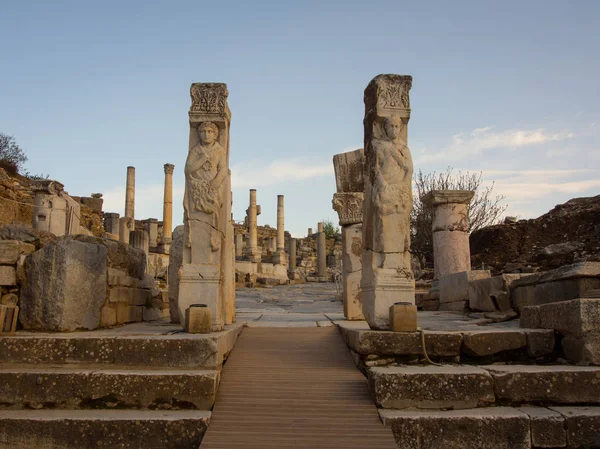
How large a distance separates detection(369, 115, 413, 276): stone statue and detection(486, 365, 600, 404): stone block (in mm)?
1812

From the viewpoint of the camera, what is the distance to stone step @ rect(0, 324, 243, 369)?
4.93 metres

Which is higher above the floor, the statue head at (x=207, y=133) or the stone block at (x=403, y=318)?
the statue head at (x=207, y=133)

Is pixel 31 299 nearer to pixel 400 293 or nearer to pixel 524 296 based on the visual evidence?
pixel 400 293

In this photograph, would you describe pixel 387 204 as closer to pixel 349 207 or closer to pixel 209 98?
pixel 209 98

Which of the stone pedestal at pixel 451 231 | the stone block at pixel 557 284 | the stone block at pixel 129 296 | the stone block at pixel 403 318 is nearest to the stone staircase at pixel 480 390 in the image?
the stone block at pixel 403 318

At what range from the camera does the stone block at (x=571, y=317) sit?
4.89m

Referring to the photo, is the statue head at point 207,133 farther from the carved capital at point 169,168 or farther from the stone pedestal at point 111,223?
the carved capital at point 169,168

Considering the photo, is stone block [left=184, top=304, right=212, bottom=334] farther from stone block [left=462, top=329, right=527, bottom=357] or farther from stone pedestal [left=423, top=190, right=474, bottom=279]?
stone pedestal [left=423, top=190, right=474, bottom=279]

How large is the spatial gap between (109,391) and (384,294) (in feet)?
10.1

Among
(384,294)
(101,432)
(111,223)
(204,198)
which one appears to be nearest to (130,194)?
(111,223)

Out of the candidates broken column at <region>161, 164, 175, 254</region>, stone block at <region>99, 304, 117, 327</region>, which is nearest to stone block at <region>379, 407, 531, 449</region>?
stone block at <region>99, 304, 117, 327</region>

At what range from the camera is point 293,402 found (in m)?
4.63

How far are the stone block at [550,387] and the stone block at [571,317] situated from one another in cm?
49

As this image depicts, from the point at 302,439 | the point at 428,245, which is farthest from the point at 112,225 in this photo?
the point at 302,439
